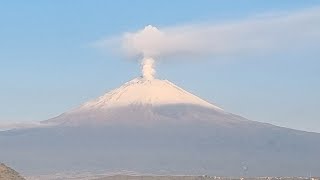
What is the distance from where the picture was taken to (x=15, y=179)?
328 feet

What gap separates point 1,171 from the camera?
10312 centimetres

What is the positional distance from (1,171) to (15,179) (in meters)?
3.81
